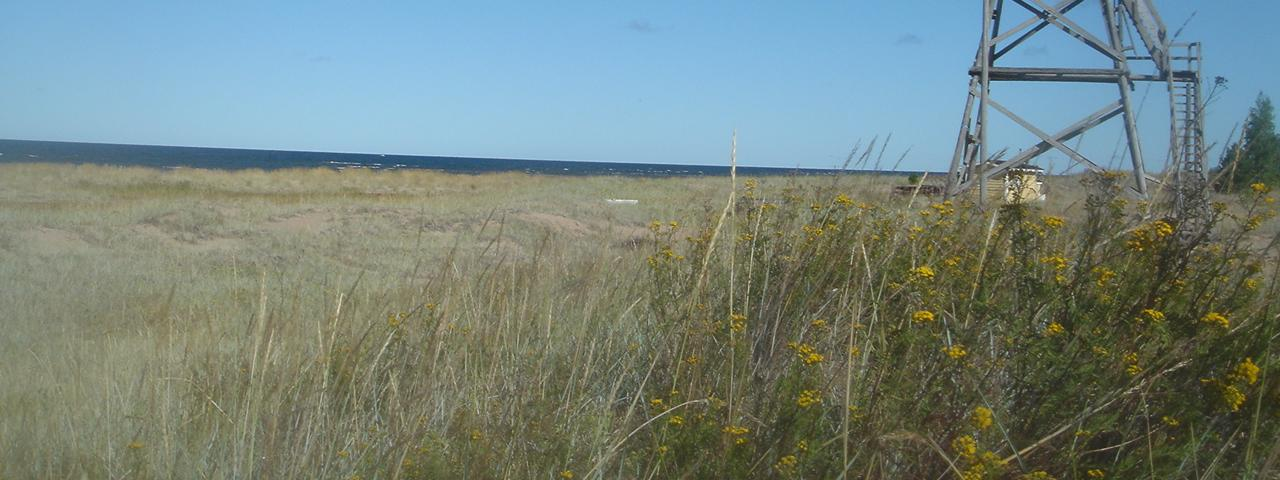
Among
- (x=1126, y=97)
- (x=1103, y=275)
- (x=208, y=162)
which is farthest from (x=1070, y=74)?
(x=208, y=162)

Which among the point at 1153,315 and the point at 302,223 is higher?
the point at 1153,315

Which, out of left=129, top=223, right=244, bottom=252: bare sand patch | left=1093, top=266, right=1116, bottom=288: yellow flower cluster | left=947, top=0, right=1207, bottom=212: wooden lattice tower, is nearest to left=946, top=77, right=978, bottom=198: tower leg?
left=947, top=0, right=1207, bottom=212: wooden lattice tower

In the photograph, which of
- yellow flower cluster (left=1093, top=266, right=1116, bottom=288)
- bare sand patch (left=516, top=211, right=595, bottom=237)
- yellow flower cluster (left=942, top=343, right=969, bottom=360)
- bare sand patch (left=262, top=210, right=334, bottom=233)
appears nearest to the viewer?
yellow flower cluster (left=942, top=343, right=969, bottom=360)

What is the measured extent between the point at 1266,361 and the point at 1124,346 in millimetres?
335

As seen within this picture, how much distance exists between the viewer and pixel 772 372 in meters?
3.15

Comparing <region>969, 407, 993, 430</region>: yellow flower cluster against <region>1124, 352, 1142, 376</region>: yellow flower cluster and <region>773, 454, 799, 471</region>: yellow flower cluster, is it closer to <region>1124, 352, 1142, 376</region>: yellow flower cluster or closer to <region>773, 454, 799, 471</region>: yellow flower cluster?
<region>773, 454, 799, 471</region>: yellow flower cluster

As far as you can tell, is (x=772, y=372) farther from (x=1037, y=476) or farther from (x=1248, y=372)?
(x=1248, y=372)

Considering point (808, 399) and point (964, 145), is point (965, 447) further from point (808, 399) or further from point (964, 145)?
point (964, 145)

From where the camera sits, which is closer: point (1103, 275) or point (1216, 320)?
point (1216, 320)

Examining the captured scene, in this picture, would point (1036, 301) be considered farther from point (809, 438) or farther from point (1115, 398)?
point (809, 438)

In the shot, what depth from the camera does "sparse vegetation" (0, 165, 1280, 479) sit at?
2537mm

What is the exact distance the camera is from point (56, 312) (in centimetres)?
612

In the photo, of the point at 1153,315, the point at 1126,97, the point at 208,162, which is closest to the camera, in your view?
the point at 1153,315

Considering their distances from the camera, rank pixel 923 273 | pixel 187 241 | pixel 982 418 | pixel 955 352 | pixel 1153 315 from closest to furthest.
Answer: pixel 982 418 < pixel 955 352 < pixel 1153 315 < pixel 923 273 < pixel 187 241
